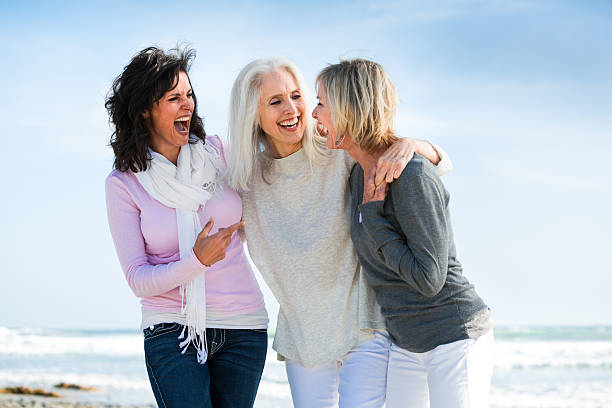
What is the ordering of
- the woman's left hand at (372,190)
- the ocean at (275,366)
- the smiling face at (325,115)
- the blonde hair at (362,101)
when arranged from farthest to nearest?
the ocean at (275,366)
the smiling face at (325,115)
the blonde hair at (362,101)
the woman's left hand at (372,190)

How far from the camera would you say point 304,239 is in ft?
10.2

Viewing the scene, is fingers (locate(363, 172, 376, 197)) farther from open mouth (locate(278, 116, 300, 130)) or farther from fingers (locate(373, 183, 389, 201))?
open mouth (locate(278, 116, 300, 130))

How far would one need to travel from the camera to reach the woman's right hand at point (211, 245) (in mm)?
2957

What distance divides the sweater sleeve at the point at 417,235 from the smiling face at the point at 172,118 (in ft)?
3.89

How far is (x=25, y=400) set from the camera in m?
9.77

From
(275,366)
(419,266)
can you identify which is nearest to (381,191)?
(419,266)

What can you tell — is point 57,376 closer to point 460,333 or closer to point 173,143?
point 173,143

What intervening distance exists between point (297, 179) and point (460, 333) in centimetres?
107

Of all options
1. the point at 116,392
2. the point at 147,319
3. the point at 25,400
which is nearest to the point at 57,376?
the point at 116,392

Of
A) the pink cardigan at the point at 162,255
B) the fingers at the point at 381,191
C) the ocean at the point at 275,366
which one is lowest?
the ocean at the point at 275,366

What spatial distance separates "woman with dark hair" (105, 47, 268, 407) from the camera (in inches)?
119

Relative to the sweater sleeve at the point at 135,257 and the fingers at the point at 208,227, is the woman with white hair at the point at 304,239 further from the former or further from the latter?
the sweater sleeve at the point at 135,257

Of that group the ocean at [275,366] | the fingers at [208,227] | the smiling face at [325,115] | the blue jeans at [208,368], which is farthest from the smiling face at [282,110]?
the ocean at [275,366]

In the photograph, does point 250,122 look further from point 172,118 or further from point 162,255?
point 162,255
